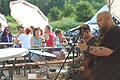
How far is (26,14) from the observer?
683 inches

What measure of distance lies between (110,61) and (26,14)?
12.6 meters

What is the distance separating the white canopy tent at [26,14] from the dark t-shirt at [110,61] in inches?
478

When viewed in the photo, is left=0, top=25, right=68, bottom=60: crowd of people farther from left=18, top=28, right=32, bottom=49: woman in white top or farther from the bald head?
the bald head

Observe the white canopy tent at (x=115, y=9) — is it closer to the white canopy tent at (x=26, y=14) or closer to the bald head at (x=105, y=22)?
the white canopy tent at (x=26, y=14)

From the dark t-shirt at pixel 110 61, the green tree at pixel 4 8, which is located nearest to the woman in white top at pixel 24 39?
the dark t-shirt at pixel 110 61

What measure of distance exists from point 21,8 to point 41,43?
7527mm

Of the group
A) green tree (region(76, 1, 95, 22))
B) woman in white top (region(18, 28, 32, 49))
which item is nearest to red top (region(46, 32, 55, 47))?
woman in white top (region(18, 28, 32, 49))

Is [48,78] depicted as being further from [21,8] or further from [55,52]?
[21,8]

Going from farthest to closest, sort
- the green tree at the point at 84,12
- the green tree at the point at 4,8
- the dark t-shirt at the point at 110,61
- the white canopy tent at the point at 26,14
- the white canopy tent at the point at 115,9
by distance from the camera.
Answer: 1. the green tree at the point at 4,8
2. the green tree at the point at 84,12
3. the white canopy tent at the point at 26,14
4. the white canopy tent at the point at 115,9
5. the dark t-shirt at the point at 110,61

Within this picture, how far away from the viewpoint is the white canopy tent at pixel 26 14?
680 inches

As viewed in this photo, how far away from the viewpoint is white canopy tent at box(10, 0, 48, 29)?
56.6 feet

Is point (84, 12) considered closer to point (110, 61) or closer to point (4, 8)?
point (4, 8)

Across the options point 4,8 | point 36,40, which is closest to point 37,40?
point 36,40

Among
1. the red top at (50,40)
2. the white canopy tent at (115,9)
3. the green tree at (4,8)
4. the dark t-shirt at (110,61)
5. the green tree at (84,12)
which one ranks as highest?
the green tree at (4,8)
